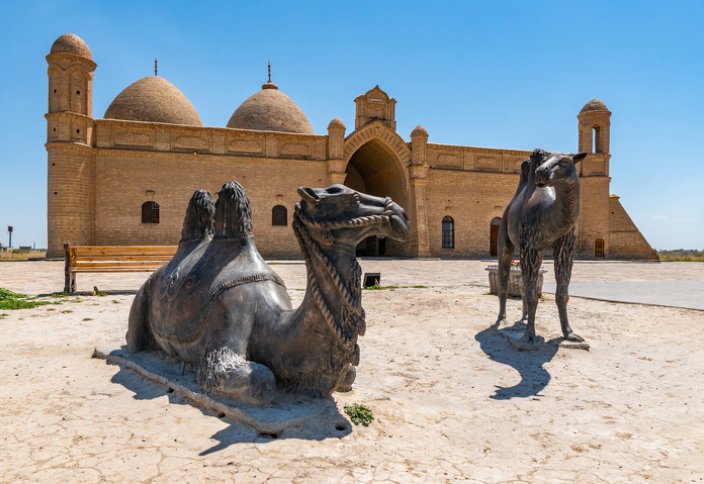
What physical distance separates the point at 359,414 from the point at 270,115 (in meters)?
28.1

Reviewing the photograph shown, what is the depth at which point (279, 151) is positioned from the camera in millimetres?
26484

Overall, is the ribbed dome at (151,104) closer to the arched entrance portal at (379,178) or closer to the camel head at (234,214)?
the arched entrance portal at (379,178)

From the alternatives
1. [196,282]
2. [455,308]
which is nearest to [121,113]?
[455,308]

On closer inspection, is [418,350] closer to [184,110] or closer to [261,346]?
[261,346]

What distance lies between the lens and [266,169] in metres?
26.2

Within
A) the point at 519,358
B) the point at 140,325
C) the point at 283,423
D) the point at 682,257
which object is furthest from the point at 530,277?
the point at 682,257

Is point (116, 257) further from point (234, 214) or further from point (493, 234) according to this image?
point (493, 234)

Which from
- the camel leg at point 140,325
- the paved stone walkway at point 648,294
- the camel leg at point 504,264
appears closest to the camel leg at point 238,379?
the camel leg at point 140,325

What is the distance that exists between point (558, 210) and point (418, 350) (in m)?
2.15

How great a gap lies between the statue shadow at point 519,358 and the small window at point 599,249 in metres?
28.0

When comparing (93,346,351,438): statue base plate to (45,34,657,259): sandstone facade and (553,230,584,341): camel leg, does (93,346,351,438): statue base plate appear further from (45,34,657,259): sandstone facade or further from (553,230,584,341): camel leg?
(45,34,657,259): sandstone facade

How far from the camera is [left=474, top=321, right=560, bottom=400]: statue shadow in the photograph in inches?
160

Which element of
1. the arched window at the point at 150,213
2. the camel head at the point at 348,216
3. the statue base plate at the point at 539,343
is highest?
the arched window at the point at 150,213

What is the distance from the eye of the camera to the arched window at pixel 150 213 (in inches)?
959
